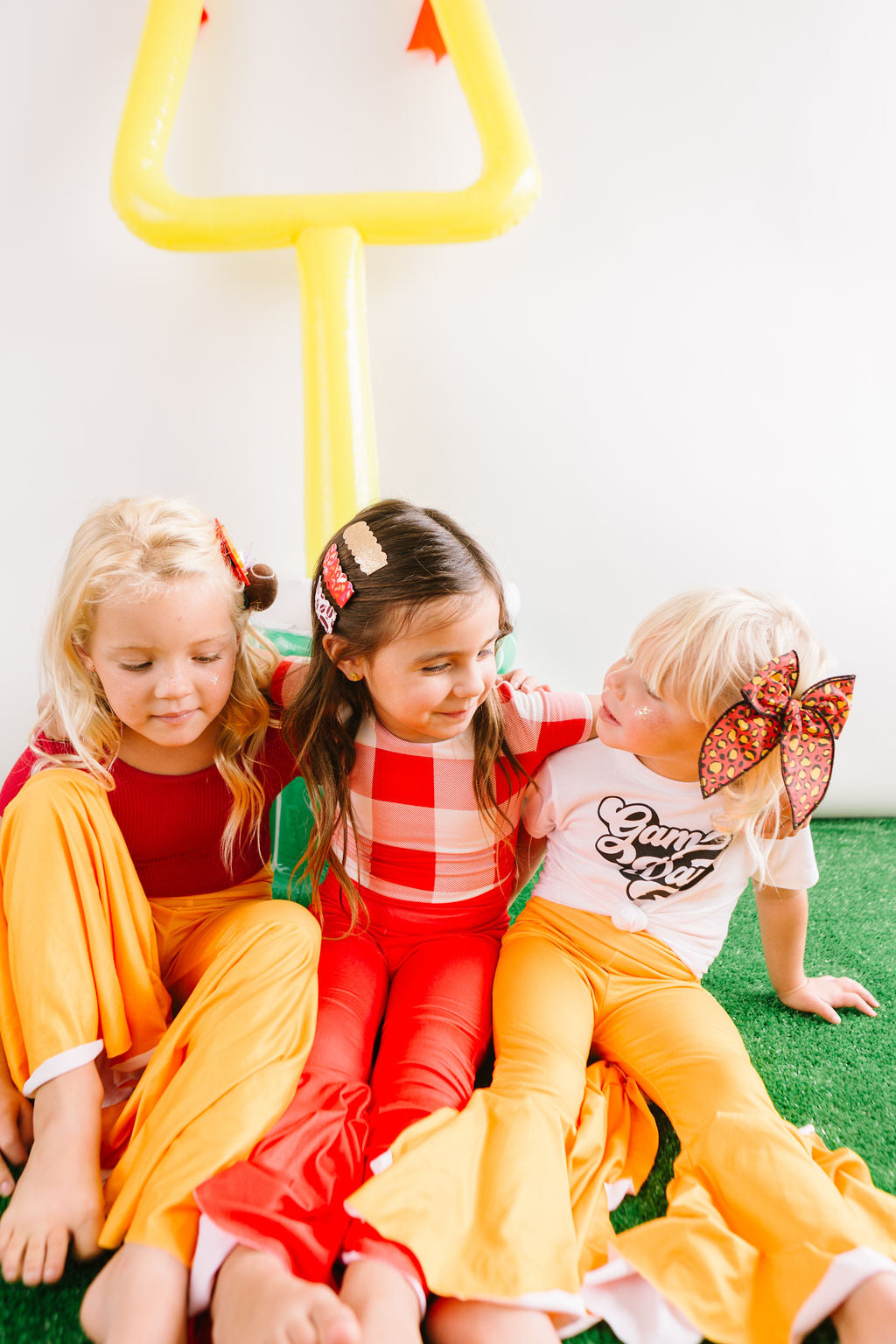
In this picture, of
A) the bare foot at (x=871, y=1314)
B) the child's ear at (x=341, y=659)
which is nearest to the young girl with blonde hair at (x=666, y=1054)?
the bare foot at (x=871, y=1314)

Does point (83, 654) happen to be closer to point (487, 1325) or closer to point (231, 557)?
point (231, 557)

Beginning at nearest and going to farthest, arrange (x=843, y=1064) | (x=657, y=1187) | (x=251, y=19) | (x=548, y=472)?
(x=657, y=1187) → (x=843, y=1064) → (x=251, y=19) → (x=548, y=472)

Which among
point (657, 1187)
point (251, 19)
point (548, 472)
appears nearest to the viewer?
point (657, 1187)

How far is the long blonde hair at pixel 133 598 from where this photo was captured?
0.91 m

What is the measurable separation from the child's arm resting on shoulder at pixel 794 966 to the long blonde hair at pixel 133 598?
580mm

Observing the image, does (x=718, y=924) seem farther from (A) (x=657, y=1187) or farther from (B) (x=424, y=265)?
(B) (x=424, y=265)

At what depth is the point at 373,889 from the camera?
1022 mm

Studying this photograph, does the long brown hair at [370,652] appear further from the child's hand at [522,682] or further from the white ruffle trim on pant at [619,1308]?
the white ruffle trim on pant at [619,1308]

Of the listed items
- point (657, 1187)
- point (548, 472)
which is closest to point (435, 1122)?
point (657, 1187)

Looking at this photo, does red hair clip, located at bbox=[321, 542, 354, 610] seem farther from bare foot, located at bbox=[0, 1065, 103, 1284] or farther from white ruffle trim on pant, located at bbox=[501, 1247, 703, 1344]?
white ruffle trim on pant, located at bbox=[501, 1247, 703, 1344]

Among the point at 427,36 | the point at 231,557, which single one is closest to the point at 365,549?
the point at 231,557

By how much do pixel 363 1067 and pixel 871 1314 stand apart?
1.43ft

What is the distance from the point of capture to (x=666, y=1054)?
0.85 meters

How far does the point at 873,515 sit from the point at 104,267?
1356mm
